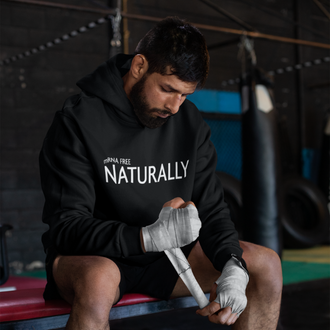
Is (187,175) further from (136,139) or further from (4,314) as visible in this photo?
(4,314)

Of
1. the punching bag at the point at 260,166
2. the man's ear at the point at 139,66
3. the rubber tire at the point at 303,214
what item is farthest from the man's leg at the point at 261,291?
the rubber tire at the point at 303,214

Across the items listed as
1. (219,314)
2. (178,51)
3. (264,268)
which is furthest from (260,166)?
(219,314)

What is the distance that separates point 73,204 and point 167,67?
1.54 feet

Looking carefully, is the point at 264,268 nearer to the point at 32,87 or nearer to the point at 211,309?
the point at 211,309

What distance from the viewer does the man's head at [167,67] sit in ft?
4.18

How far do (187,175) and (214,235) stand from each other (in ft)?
0.72

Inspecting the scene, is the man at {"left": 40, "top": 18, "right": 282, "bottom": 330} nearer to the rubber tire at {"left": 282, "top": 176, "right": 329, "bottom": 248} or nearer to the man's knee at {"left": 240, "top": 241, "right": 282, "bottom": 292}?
the man's knee at {"left": 240, "top": 241, "right": 282, "bottom": 292}

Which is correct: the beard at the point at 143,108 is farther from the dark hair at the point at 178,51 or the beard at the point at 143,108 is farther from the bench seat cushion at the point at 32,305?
the bench seat cushion at the point at 32,305

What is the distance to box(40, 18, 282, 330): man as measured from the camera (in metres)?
1.14

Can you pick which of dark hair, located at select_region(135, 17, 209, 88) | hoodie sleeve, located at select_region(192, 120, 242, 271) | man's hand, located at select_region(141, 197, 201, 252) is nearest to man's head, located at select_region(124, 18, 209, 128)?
dark hair, located at select_region(135, 17, 209, 88)

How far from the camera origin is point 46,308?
4.18ft

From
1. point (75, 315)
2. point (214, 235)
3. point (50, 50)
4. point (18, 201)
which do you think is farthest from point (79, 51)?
point (75, 315)

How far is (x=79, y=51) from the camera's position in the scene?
4.01 m

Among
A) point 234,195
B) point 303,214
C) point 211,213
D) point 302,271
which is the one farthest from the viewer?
point 303,214
